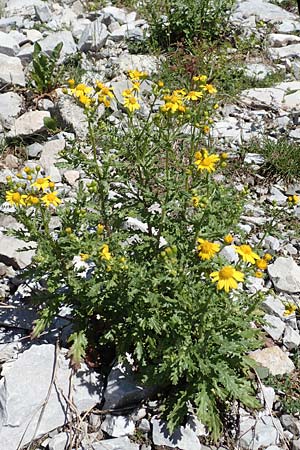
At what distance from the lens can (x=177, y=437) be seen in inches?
108

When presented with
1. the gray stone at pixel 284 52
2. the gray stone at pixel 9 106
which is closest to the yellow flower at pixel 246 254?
the gray stone at pixel 9 106

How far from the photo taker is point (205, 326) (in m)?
2.55

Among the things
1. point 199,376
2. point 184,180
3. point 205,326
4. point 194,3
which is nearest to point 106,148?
point 184,180

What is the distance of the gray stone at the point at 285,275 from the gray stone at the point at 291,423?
886 millimetres

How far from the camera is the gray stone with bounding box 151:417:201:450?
2715 millimetres

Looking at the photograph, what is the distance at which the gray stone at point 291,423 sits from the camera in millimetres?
2844

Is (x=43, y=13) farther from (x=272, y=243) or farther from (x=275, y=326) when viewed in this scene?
(x=275, y=326)

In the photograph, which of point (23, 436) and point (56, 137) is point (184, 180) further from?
point (56, 137)

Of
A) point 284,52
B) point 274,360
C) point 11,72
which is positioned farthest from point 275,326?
point 284,52

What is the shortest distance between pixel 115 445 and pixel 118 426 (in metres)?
0.10

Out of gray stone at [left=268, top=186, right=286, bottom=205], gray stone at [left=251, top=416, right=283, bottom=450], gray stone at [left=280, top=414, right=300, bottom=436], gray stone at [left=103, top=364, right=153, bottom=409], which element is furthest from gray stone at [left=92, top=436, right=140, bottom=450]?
gray stone at [left=268, top=186, right=286, bottom=205]

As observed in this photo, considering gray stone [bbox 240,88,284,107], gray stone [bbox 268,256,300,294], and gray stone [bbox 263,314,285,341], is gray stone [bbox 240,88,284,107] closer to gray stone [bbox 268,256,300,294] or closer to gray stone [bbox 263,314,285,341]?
gray stone [bbox 268,256,300,294]

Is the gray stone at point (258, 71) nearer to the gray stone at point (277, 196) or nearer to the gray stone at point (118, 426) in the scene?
the gray stone at point (277, 196)

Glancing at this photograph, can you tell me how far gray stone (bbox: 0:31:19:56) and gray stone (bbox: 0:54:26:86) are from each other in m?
0.29
